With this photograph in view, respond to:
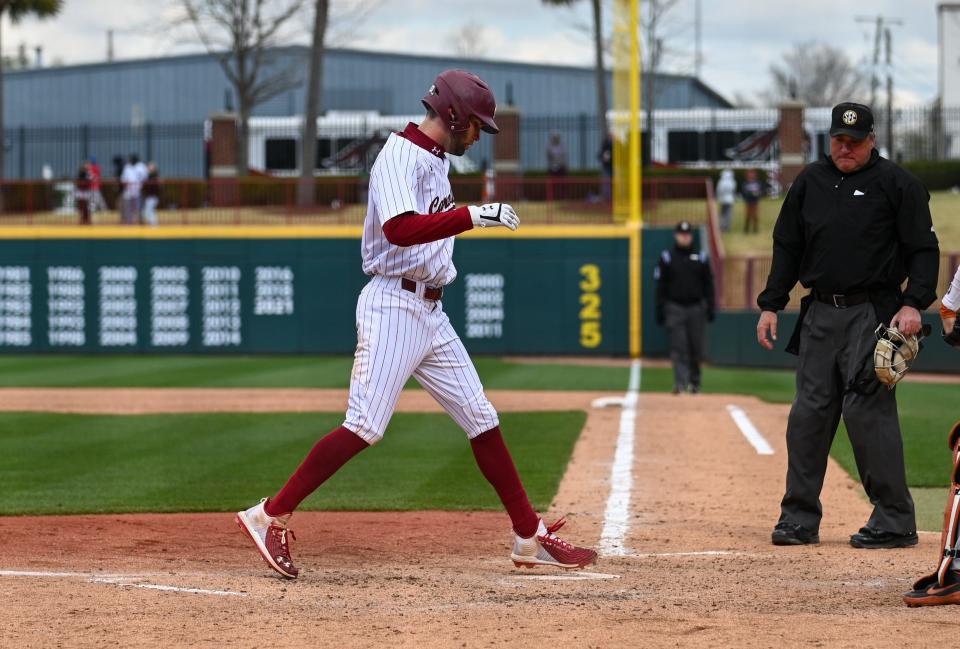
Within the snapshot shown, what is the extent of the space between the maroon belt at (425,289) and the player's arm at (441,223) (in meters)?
0.27

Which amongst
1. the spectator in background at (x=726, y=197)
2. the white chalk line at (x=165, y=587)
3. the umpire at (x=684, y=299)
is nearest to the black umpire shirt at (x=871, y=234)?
the white chalk line at (x=165, y=587)

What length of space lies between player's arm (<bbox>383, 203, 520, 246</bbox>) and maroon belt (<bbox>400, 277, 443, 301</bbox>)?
0.27 meters

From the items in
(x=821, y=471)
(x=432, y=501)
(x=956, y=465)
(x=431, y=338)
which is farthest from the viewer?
(x=432, y=501)

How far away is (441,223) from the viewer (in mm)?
5645

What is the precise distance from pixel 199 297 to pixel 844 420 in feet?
69.3

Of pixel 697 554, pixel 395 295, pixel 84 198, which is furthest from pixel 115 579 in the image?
pixel 84 198

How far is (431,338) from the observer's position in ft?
19.9

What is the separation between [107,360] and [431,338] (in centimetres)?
2030

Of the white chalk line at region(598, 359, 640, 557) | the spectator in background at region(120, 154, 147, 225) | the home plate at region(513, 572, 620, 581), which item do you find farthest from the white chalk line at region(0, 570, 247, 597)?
the spectator in background at region(120, 154, 147, 225)

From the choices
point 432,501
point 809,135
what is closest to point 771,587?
point 432,501

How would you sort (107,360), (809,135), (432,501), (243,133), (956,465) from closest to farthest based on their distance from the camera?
1. (956,465)
2. (432,501)
3. (107,360)
4. (243,133)
5. (809,135)

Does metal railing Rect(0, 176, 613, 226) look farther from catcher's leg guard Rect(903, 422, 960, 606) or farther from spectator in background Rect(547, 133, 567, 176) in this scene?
catcher's leg guard Rect(903, 422, 960, 606)

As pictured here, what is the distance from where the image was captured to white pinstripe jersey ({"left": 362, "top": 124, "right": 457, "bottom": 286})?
5773 millimetres

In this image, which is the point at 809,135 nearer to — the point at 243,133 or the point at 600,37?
the point at 600,37
